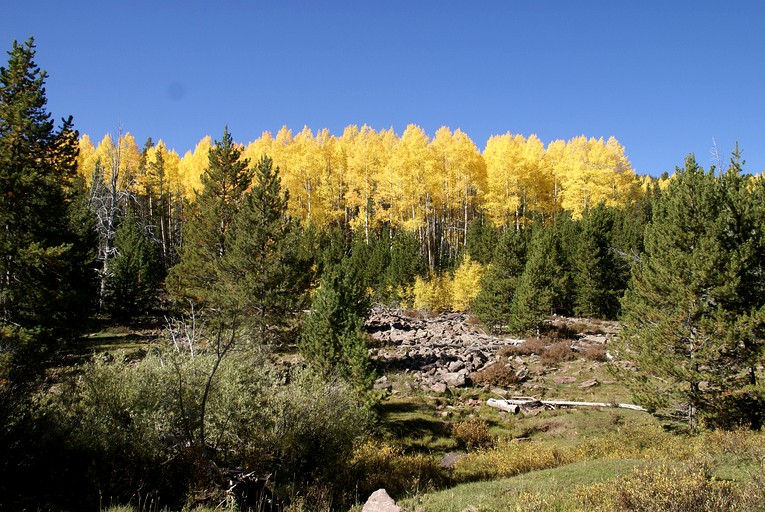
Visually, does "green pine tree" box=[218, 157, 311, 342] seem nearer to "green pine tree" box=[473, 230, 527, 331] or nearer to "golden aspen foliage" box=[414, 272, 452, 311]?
"green pine tree" box=[473, 230, 527, 331]

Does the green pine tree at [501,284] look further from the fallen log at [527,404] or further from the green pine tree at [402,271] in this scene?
the fallen log at [527,404]

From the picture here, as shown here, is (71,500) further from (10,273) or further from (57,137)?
(57,137)

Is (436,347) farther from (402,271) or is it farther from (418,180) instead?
(418,180)

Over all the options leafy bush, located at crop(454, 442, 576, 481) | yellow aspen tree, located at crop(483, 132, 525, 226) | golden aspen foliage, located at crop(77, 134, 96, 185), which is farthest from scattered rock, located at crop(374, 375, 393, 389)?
golden aspen foliage, located at crop(77, 134, 96, 185)

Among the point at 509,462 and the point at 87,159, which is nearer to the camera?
the point at 509,462

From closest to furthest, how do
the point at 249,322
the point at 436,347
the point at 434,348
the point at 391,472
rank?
1. the point at 391,472
2. the point at 249,322
3. the point at 434,348
4. the point at 436,347

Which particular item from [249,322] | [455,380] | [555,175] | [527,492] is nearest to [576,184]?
[555,175]

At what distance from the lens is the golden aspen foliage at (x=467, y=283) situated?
116ft

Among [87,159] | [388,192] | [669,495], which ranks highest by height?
[87,159]

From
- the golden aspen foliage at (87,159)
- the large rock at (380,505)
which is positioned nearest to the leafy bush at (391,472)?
the large rock at (380,505)

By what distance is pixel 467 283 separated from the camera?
117 feet

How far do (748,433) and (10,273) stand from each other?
2407 centimetres

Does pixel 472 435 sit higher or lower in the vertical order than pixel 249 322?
lower

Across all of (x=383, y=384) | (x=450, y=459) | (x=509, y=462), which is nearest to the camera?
(x=509, y=462)
